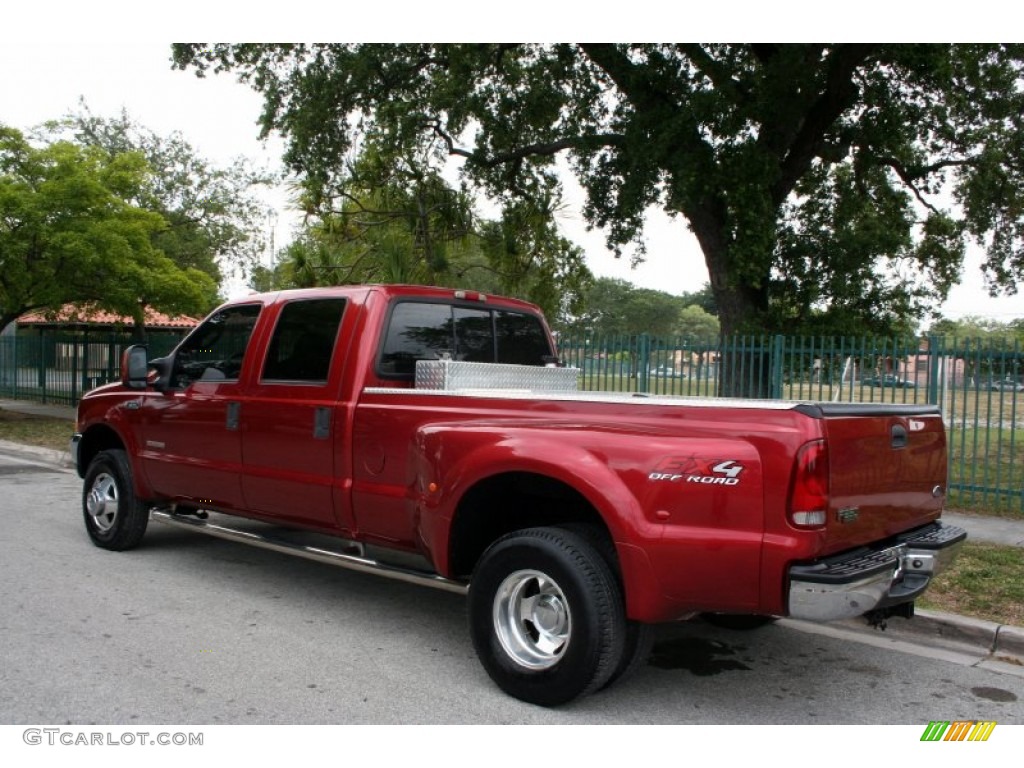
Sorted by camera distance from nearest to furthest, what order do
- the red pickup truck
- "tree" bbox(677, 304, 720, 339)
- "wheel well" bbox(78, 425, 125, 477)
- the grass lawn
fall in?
the red pickup truck < "wheel well" bbox(78, 425, 125, 477) < the grass lawn < "tree" bbox(677, 304, 720, 339)

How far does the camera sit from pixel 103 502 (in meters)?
7.10

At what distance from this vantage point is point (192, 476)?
6234 millimetres

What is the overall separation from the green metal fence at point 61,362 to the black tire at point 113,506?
45.1ft

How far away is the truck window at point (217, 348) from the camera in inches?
240

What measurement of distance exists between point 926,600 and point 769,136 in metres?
9.23

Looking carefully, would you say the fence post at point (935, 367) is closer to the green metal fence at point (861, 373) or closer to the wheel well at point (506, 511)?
the green metal fence at point (861, 373)

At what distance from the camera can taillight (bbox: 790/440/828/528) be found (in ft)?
11.3

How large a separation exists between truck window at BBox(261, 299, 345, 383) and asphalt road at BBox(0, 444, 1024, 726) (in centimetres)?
150

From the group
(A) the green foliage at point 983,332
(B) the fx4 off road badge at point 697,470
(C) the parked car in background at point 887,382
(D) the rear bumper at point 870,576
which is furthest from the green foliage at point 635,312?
(B) the fx4 off road badge at point 697,470

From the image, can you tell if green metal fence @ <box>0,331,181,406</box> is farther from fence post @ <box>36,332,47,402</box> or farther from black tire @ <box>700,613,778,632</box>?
black tire @ <box>700,613,778,632</box>

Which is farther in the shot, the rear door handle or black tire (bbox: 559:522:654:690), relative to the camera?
the rear door handle

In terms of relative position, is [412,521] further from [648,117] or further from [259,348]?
→ [648,117]

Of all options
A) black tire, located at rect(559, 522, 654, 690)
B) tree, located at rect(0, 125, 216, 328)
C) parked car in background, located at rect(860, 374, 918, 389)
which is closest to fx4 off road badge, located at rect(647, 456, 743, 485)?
black tire, located at rect(559, 522, 654, 690)

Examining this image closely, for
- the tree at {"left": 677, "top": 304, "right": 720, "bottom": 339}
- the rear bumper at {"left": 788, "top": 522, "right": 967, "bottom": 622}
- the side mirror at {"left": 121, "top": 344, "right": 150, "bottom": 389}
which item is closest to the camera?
the rear bumper at {"left": 788, "top": 522, "right": 967, "bottom": 622}
